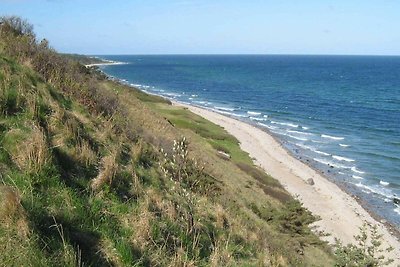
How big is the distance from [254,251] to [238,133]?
49.5 meters

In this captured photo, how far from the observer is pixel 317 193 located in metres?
38.8

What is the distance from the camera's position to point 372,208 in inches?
1432

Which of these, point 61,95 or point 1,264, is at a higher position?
point 61,95

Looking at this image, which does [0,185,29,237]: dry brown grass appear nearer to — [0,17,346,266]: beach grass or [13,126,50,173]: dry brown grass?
[0,17,346,266]: beach grass

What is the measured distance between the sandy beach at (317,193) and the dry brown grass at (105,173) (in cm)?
1833

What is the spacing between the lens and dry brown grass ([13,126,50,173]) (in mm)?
7820

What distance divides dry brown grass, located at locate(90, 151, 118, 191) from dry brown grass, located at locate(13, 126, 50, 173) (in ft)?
4.12

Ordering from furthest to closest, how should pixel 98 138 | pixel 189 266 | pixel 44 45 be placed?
1. pixel 44 45
2. pixel 98 138
3. pixel 189 266

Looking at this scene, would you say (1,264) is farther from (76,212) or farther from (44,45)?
(44,45)

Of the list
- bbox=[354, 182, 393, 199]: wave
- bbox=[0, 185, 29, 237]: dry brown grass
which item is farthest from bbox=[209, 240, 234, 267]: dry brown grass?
bbox=[354, 182, 393, 199]: wave

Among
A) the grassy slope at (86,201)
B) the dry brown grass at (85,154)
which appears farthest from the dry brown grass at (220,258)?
the dry brown grass at (85,154)

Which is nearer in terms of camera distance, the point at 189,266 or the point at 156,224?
the point at 189,266

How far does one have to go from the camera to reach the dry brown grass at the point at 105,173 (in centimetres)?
909

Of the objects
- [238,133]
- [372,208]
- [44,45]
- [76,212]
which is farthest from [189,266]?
[238,133]
